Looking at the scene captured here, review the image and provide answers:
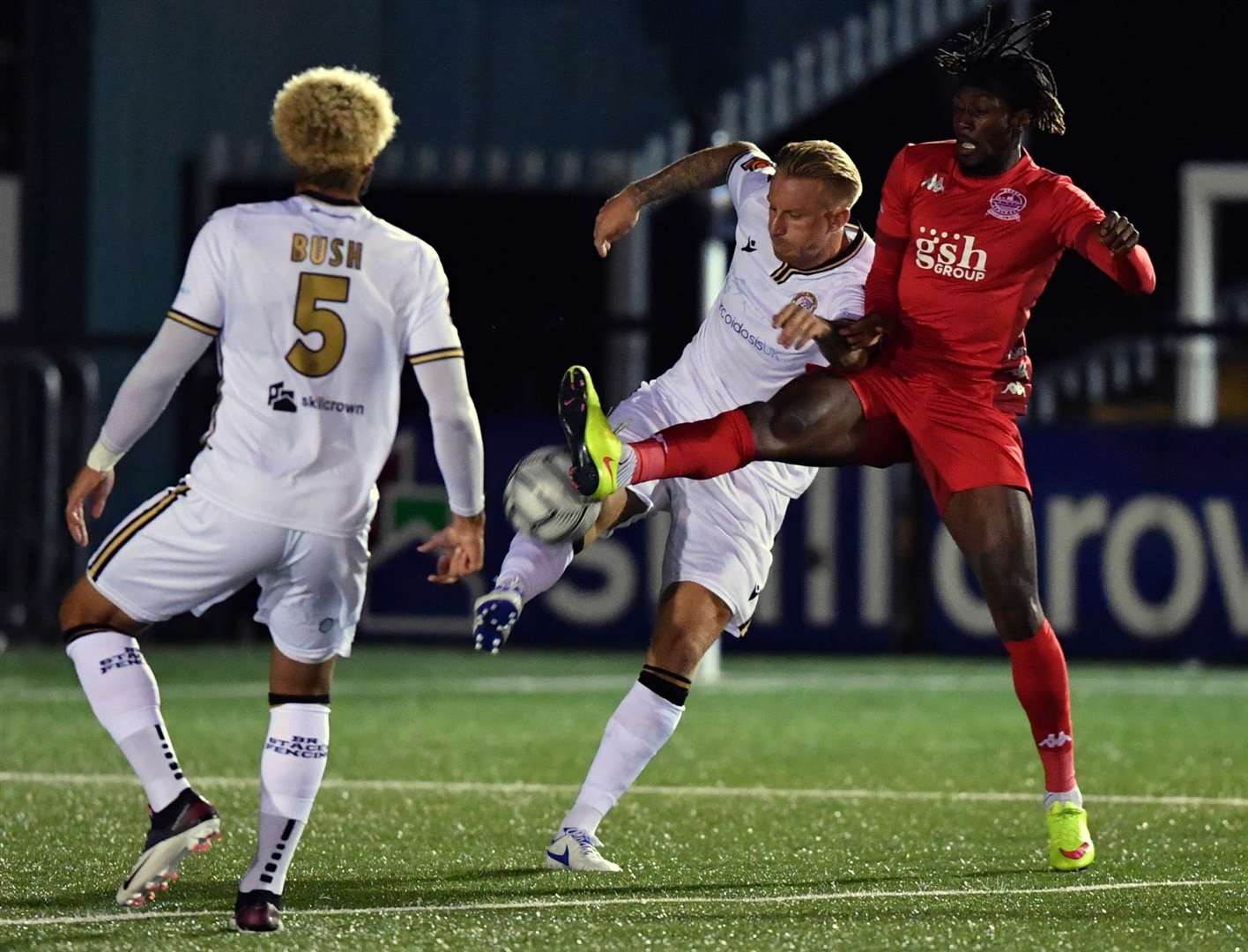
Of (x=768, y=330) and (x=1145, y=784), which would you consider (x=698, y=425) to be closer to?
(x=768, y=330)

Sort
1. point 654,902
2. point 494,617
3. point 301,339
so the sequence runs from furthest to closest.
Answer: point 494,617
point 654,902
point 301,339

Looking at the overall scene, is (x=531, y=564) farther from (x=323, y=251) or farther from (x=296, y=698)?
(x=323, y=251)

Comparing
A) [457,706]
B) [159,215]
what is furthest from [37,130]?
[457,706]

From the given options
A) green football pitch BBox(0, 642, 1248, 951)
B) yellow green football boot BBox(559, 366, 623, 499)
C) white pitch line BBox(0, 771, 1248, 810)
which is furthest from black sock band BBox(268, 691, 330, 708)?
white pitch line BBox(0, 771, 1248, 810)

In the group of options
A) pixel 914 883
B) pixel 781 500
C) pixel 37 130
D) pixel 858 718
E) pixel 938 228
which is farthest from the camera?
pixel 37 130

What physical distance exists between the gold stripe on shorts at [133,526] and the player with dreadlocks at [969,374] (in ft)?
3.94

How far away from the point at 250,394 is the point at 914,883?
203cm

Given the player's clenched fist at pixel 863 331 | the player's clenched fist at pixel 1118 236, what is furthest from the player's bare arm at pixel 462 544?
the player's clenched fist at pixel 1118 236

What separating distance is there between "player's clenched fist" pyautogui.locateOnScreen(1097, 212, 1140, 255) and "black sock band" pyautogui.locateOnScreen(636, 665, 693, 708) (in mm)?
1518

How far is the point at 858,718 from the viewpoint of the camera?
32.8 ft

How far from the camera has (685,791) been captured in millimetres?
7566

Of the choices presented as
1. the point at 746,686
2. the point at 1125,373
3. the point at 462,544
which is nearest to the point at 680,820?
the point at 462,544

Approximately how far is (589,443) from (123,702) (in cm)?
135

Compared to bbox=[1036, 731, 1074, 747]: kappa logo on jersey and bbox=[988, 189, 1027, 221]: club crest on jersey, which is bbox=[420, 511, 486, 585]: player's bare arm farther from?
bbox=[1036, 731, 1074, 747]: kappa logo on jersey
